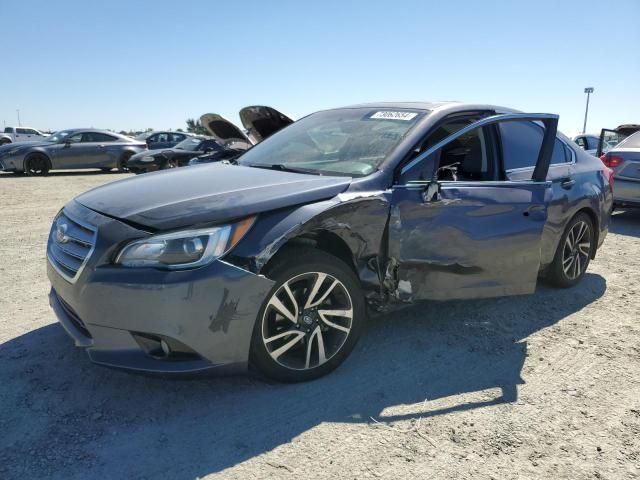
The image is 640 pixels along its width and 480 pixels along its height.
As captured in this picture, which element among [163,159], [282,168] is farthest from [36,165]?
[282,168]

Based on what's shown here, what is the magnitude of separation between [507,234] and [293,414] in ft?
6.64

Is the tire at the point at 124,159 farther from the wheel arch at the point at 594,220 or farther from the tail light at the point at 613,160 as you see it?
the wheel arch at the point at 594,220

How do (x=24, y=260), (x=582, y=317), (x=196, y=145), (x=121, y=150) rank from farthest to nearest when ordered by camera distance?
(x=121, y=150), (x=196, y=145), (x=24, y=260), (x=582, y=317)

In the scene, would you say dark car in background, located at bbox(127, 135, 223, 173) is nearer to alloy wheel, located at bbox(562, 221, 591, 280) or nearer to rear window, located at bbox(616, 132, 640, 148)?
rear window, located at bbox(616, 132, 640, 148)

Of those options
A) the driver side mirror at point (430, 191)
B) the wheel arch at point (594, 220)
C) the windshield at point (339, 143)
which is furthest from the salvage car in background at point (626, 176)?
the driver side mirror at point (430, 191)

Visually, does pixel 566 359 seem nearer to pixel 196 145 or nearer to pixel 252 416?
pixel 252 416

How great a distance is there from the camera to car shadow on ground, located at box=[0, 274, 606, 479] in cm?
237

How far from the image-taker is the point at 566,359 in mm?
3494

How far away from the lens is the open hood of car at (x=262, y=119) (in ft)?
19.5

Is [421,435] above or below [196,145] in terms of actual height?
below

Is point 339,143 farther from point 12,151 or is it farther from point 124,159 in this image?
point 124,159

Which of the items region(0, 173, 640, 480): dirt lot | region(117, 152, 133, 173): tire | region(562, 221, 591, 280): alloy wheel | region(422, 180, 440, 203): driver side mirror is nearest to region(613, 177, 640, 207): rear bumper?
region(562, 221, 591, 280): alloy wheel

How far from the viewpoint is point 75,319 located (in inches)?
112

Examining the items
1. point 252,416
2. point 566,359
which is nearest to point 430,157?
point 566,359
